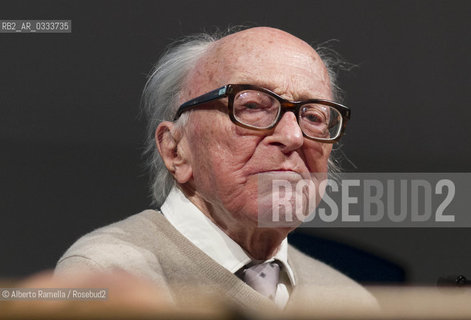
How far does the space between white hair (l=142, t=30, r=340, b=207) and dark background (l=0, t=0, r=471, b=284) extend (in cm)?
2

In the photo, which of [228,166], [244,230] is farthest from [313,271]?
[228,166]

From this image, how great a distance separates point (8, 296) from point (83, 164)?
307mm

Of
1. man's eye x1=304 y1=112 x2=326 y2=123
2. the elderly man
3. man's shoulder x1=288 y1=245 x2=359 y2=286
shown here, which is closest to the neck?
the elderly man

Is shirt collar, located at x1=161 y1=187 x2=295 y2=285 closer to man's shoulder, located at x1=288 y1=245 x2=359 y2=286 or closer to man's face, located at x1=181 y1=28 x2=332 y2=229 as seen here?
man's face, located at x1=181 y1=28 x2=332 y2=229

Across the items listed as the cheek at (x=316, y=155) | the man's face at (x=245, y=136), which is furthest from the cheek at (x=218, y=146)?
the cheek at (x=316, y=155)

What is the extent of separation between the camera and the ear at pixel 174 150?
58.6 inches

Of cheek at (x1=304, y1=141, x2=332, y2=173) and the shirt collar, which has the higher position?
cheek at (x1=304, y1=141, x2=332, y2=173)

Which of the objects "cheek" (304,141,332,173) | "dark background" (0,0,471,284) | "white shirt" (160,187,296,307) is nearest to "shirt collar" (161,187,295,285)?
"white shirt" (160,187,296,307)

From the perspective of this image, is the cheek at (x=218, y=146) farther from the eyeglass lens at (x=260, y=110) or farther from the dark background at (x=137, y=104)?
the dark background at (x=137, y=104)

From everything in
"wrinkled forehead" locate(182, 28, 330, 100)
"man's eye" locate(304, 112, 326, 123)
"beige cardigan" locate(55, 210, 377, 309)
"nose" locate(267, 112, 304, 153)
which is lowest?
"beige cardigan" locate(55, 210, 377, 309)

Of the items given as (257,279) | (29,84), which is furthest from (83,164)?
(257,279)

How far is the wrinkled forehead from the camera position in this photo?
1.45 metres

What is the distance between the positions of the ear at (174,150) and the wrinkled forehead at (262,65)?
78 millimetres

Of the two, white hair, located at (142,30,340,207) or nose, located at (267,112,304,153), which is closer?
nose, located at (267,112,304,153)
